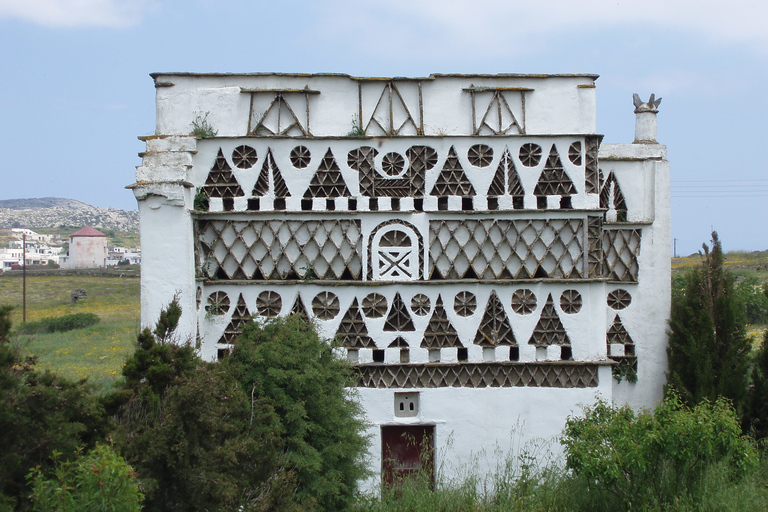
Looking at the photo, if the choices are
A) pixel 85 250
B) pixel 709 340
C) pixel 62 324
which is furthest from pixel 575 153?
pixel 85 250

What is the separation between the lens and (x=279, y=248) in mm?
18469

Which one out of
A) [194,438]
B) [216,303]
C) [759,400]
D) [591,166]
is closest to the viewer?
[194,438]

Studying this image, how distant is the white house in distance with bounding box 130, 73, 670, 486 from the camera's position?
1838 centimetres

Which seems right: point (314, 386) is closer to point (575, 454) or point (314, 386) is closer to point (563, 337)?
point (575, 454)

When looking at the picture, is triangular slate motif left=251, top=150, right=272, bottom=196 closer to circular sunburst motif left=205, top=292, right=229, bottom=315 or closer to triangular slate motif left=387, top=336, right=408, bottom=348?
circular sunburst motif left=205, top=292, right=229, bottom=315

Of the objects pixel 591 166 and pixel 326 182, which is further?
pixel 591 166

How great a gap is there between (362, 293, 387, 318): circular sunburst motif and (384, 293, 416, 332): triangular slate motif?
0.80ft

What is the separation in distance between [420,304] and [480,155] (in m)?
4.69

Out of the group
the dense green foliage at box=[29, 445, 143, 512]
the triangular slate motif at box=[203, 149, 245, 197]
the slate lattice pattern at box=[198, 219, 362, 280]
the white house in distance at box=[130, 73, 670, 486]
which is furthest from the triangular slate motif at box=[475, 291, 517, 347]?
the dense green foliage at box=[29, 445, 143, 512]

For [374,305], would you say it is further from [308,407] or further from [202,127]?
[202,127]

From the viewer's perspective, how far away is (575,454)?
14492 mm

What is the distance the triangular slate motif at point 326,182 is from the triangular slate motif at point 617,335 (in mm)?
9850

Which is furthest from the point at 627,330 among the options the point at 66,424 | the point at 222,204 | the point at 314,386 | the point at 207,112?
the point at 66,424

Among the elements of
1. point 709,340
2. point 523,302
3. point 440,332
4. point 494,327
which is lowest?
point 709,340
